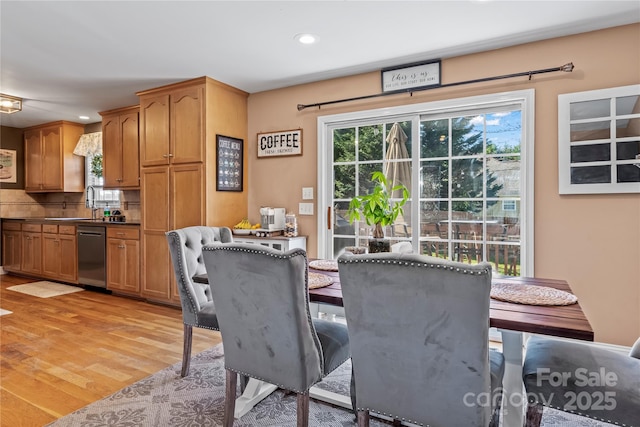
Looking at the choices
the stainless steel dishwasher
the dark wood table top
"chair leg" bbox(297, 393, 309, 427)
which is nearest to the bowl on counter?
the stainless steel dishwasher

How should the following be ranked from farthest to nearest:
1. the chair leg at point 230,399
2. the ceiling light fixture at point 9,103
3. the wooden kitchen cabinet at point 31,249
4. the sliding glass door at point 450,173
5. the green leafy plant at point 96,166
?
1. the green leafy plant at point 96,166
2. the wooden kitchen cabinet at point 31,249
3. the ceiling light fixture at point 9,103
4. the sliding glass door at point 450,173
5. the chair leg at point 230,399

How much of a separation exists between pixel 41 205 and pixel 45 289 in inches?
89.7

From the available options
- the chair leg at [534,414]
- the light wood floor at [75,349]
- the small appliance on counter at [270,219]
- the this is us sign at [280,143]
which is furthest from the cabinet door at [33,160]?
the chair leg at [534,414]

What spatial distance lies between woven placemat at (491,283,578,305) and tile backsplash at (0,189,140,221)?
5.38 metres

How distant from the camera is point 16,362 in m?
2.64

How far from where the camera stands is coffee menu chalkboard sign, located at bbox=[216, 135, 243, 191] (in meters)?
3.89

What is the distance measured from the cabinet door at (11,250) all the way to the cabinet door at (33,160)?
785 millimetres

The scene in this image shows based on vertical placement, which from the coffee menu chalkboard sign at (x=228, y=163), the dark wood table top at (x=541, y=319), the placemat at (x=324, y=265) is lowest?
the dark wood table top at (x=541, y=319)

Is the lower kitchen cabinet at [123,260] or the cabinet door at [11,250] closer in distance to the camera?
the lower kitchen cabinet at [123,260]

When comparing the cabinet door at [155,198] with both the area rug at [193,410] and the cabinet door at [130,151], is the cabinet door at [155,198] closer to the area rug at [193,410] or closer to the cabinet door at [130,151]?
the cabinet door at [130,151]

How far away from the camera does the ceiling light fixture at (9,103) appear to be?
4250 mm

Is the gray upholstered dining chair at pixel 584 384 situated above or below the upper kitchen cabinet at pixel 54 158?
below


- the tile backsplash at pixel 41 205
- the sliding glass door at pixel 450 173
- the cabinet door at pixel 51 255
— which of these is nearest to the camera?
the sliding glass door at pixel 450 173

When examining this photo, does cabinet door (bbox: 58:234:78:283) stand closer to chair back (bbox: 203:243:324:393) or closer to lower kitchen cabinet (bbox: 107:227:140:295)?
lower kitchen cabinet (bbox: 107:227:140:295)
